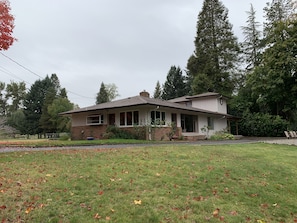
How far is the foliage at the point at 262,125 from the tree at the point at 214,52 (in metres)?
9.60

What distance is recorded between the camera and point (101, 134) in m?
22.3

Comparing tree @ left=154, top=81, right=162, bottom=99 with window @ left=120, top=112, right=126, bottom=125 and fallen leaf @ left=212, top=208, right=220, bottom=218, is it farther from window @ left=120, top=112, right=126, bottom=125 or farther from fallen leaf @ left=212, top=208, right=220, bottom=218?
fallen leaf @ left=212, top=208, right=220, bottom=218

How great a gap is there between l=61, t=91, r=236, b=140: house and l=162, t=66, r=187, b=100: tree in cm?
2530

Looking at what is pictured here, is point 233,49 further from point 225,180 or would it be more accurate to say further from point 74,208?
point 74,208

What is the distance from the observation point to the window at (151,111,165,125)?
64.9 ft

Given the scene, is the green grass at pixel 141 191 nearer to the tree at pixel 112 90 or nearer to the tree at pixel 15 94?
the tree at pixel 112 90

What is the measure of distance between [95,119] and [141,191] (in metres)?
19.1

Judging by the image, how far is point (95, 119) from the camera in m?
23.3

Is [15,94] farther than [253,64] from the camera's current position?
Yes

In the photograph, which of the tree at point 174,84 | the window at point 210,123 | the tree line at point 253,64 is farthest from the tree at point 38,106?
the window at point 210,123

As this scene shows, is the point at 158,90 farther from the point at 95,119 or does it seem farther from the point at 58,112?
the point at 95,119

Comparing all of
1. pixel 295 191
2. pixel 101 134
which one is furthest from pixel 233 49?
pixel 295 191

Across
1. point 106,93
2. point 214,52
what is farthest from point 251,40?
point 106,93

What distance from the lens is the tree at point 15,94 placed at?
227ft
